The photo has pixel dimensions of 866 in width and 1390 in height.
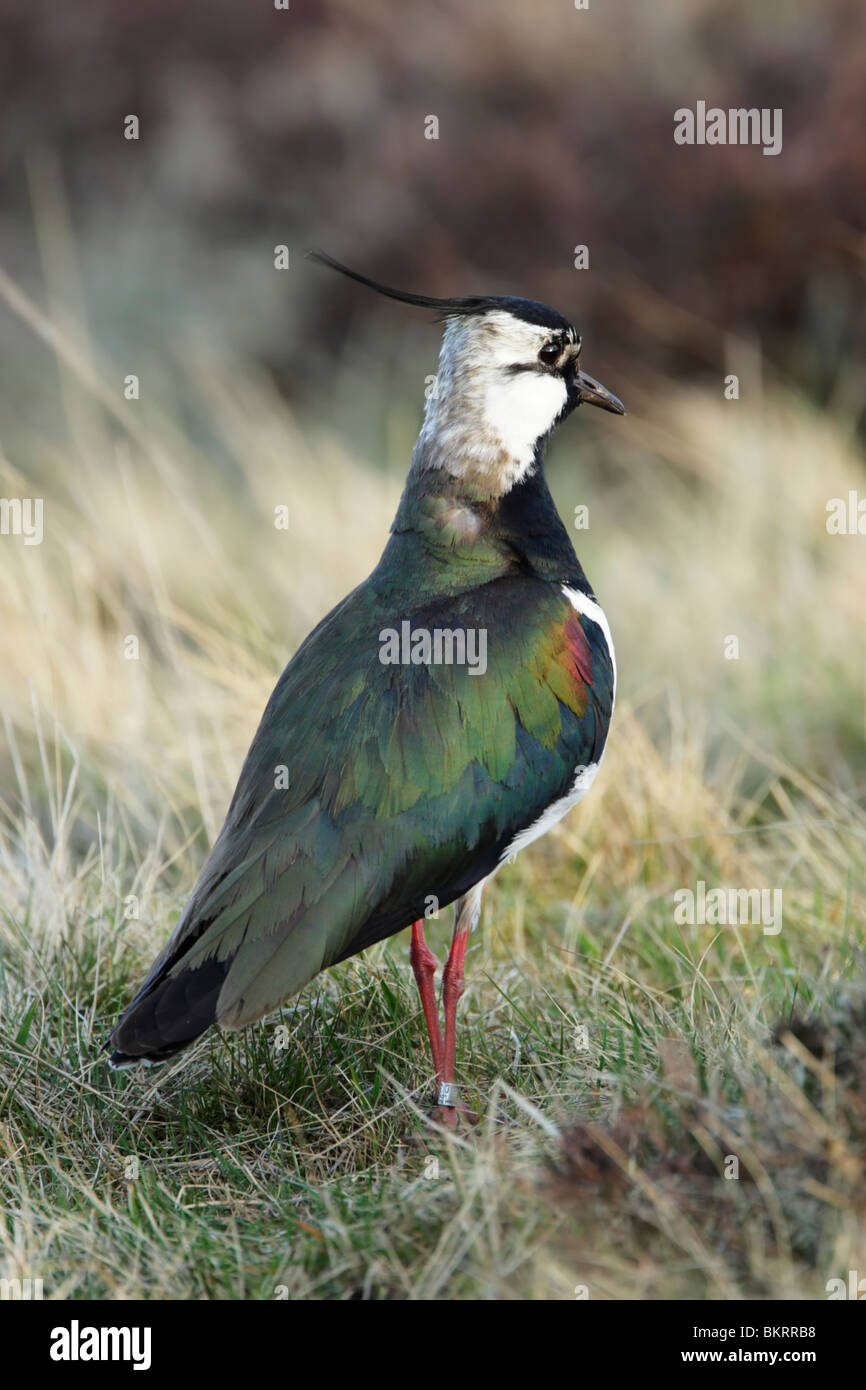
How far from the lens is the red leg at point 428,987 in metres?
3.55

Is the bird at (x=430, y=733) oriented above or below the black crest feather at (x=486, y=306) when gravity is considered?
→ below

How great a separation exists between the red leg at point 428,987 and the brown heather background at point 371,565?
13cm

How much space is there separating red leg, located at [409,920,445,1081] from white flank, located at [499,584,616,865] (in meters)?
0.31

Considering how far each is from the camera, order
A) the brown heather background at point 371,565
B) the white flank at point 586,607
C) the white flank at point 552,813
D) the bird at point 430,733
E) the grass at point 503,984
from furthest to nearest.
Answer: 1. the white flank at point 586,607
2. the white flank at point 552,813
3. the bird at point 430,733
4. the brown heather background at point 371,565
5. the grass at point 503,984

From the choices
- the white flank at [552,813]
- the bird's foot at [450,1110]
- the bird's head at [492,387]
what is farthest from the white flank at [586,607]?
the bird's foot at [450,1110]

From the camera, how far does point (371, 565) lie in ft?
22.3

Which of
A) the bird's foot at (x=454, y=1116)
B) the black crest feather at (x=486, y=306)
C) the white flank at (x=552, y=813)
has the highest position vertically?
the black crest feather at (x=486, y=306)

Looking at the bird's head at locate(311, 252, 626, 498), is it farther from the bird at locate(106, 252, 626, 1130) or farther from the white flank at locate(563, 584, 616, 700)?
the white flank at locate(563, 584, 616, 700)

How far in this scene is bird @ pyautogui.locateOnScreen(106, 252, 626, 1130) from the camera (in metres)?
3.20

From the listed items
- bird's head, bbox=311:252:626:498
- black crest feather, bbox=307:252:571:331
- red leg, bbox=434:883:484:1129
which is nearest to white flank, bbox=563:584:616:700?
bird's head, bbox=311:252:626:498

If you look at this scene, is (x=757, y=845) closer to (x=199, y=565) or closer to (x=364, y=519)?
(x=364, y=519)

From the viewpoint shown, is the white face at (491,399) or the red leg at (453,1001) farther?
the white face at (491,399)

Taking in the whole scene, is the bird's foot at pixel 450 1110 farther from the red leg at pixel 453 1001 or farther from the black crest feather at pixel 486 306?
the black crest feather at pixel 486 306

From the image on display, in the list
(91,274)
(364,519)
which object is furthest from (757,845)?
(91,274)
